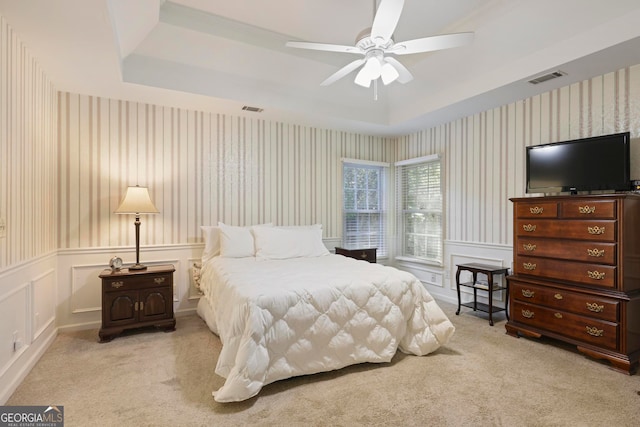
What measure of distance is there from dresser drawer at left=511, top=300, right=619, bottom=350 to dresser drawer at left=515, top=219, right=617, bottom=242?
2.19 ft

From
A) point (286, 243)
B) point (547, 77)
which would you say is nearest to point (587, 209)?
point (547, 77)

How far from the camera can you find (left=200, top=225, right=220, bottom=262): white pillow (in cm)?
387

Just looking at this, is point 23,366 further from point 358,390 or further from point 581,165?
point 581,165

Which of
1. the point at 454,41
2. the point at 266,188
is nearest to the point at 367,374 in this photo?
the point at 454,41

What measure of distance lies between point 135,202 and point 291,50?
2348mm

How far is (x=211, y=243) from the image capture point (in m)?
3.89

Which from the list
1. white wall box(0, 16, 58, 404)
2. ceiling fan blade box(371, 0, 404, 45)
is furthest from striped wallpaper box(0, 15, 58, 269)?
ceiling fan blade box(371, 0, 404, 45)

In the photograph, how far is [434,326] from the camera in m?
2.80

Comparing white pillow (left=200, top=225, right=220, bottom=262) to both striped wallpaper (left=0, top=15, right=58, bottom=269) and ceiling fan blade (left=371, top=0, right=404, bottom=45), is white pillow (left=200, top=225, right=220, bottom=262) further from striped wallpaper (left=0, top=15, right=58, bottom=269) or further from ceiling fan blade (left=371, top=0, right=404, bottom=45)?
ceiling fan blade (left=371, top=0, right=404, bottom=45)

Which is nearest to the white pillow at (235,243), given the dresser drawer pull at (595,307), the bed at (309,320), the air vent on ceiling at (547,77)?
the bed at (309,320)

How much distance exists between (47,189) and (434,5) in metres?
4.04

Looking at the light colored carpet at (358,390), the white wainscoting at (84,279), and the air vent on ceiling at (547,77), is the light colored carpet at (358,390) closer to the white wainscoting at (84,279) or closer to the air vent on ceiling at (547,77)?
the white wainscoting at (84,279)

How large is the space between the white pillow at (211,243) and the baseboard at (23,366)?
1561 millimetres

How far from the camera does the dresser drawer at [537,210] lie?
9.80 feet
